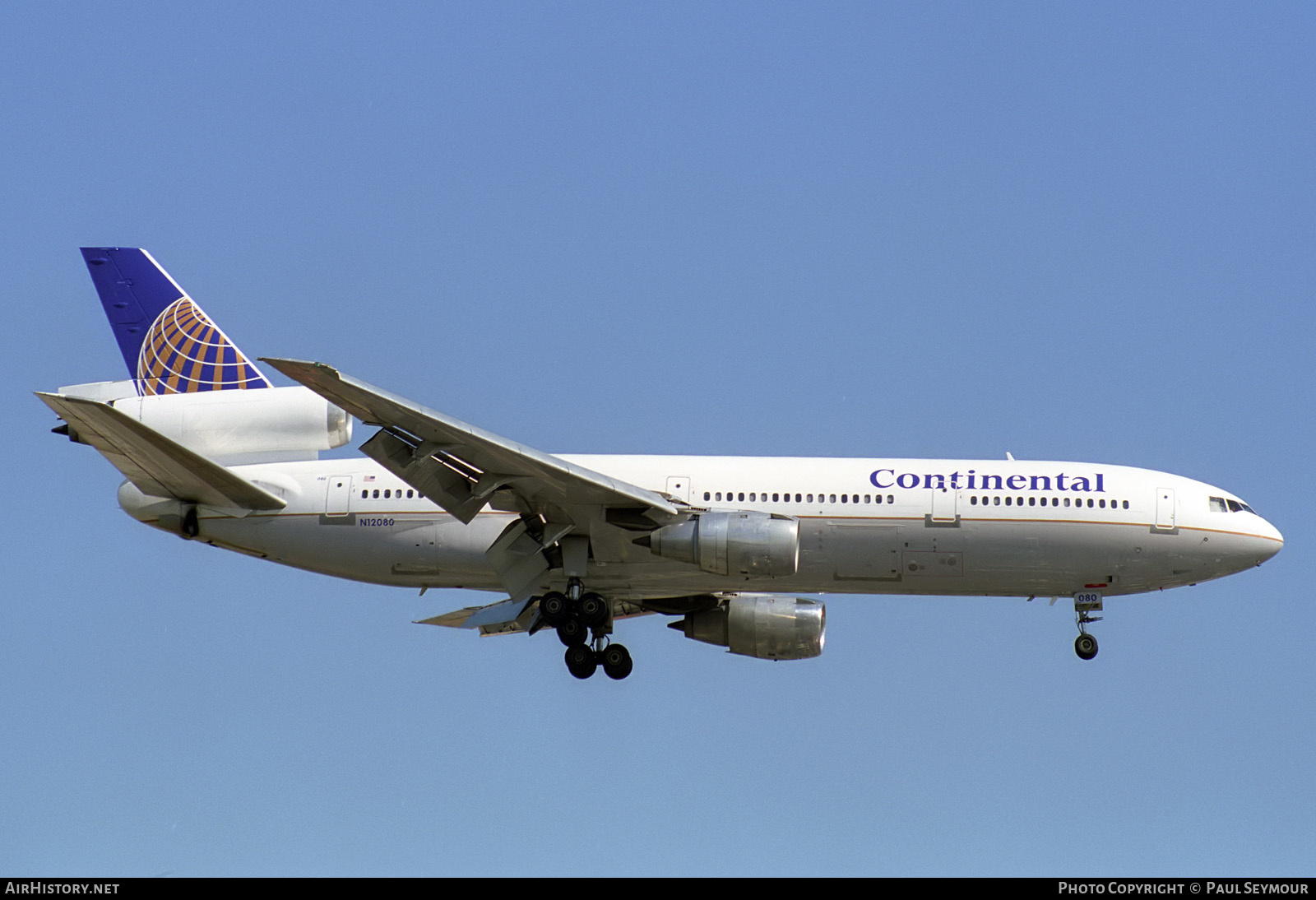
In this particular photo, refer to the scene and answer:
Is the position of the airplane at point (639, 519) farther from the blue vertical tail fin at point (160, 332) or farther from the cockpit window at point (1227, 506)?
the blue vertical tail fin at point (160, 332)

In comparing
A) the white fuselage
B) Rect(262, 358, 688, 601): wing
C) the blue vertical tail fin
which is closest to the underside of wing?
Rect(262, 358, 688, 601): wing

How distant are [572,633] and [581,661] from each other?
86 centimetres

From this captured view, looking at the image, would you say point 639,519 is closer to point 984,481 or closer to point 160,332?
point 984,481

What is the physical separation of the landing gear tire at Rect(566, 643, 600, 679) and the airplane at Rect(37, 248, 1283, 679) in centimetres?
4

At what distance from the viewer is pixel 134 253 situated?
39.0m

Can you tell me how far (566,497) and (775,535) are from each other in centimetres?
420

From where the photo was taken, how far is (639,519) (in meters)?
32.2

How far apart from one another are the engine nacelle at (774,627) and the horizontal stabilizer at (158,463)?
32.9 feet

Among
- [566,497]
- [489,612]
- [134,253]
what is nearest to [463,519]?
[566,497]

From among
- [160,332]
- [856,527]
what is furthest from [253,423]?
[856,527]

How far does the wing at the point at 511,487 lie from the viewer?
97.3 feet

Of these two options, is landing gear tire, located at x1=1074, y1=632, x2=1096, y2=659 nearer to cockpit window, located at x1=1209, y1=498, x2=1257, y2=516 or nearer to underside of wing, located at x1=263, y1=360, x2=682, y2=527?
cockpit window, located at x1=1209, y1=498, x2=1257, y2=516
